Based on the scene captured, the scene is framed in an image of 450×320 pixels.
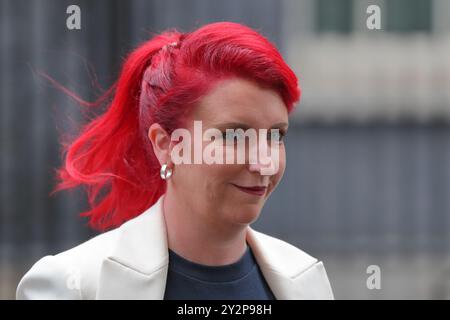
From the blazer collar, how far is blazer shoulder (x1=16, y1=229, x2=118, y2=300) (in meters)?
0.03

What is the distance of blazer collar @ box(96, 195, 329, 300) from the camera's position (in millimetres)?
1695

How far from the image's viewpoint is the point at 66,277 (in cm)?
170

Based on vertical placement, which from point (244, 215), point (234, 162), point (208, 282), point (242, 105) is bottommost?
point (208, 282)

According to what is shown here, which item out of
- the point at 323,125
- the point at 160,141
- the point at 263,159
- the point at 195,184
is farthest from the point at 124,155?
the point at 323,125

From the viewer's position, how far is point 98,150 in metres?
1.97

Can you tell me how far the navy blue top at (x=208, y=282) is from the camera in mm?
1760

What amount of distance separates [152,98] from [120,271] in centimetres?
36

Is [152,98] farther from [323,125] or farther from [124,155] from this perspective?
[323,125]

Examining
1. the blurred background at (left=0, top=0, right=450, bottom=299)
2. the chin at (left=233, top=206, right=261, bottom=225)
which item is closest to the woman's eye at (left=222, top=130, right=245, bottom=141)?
the chin at (left=233, top=206, right=261, bottom=225)

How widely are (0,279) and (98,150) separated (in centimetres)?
244

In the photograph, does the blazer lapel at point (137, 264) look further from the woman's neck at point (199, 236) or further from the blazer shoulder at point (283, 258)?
the blazer shoulder at point (283, 258)

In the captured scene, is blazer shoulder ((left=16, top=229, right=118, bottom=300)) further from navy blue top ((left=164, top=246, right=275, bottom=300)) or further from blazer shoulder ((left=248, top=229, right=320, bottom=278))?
blazer shoulder ((left=248, top=229, right=320, bottom=278))
